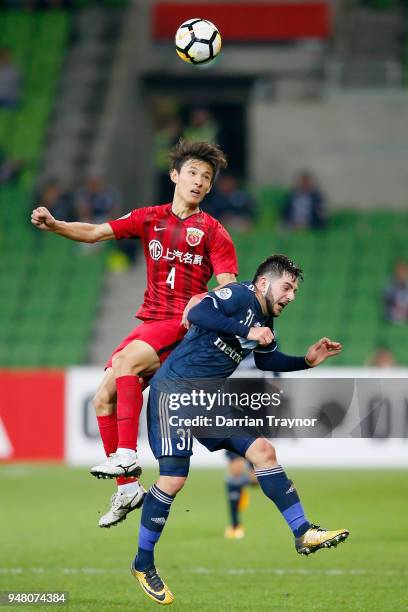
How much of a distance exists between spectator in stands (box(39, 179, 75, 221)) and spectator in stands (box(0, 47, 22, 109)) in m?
3.11

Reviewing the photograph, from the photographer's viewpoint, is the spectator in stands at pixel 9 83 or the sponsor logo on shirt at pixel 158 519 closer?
the sponsor logo on shirt at pixel 158 519

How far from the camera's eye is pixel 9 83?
2573 centimetres

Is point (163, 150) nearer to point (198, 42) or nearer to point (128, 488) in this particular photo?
point (198, 42)

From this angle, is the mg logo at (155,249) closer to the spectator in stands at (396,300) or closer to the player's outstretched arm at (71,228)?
the player's outstretched arm at (71,228)

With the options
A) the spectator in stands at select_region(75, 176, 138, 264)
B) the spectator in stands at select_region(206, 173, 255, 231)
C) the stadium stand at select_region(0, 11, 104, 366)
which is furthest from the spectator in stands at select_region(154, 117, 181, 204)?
the spectator in stands at select_region(206, 173, 255, 231)

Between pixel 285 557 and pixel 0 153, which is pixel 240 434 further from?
pixel 0 153

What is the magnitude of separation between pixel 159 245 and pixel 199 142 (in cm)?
67

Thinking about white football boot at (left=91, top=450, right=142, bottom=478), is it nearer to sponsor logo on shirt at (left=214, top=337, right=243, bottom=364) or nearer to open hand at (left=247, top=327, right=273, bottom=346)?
sponsor logo on shirt at (left=214, top=337, right=243, bottom=364)

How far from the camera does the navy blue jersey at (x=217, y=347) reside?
7.75 meters

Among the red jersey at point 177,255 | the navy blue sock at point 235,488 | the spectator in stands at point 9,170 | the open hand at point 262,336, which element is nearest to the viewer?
the open hand at point 262,336

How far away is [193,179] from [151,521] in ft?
6.67

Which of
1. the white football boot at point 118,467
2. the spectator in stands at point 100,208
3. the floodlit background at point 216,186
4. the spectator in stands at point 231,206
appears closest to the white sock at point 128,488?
the white football boot at point 118,467

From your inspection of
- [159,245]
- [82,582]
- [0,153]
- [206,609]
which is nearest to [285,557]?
[82,582]

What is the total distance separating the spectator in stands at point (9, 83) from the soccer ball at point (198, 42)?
17.2 metres
